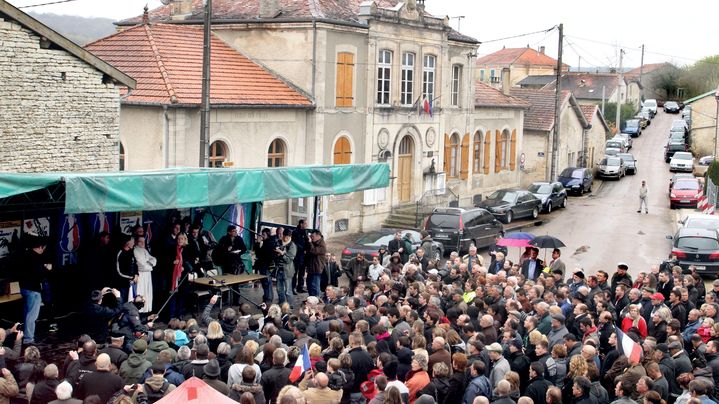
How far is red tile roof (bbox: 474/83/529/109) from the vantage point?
4106cm

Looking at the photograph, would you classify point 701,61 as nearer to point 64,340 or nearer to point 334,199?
point 334,199

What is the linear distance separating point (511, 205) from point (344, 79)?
8842 mm

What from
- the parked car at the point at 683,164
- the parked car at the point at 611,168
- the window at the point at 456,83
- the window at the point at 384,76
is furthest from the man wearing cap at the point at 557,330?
the parked car at the point at 683,164

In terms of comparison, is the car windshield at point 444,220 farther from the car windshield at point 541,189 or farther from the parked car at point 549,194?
the car windshield at point 541,189

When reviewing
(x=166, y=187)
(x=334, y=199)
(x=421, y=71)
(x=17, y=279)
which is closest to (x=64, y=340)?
(x=17, y=279)

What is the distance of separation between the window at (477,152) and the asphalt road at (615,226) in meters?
4.12

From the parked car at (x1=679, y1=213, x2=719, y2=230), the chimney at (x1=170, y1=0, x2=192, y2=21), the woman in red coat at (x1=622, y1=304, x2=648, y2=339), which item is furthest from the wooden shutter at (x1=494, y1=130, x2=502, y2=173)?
the woman in red coat at (x1=622, y1=304, x2=648, y2=339)

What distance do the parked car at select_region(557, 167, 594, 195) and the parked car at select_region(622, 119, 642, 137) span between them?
108ft

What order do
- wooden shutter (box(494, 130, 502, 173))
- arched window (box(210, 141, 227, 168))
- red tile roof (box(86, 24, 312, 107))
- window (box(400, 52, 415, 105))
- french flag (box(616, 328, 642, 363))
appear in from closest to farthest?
french flag (box(616, 328, 642, 363)) < red tile roof (box(86, 24, 312, 107)) < arched window (box(210, 141, 227, 168)) < window (box(400, 52, 415, 105)) < wooden shutter (box(494, 130, 502, 173))

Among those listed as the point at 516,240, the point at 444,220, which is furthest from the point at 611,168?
the point at 516,240

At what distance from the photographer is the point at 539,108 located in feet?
160

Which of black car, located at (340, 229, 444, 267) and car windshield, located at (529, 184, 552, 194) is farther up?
car windshield, located at (529, 184, 552, 194)

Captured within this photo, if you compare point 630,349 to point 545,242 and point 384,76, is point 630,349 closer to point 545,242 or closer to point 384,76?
point 545,242

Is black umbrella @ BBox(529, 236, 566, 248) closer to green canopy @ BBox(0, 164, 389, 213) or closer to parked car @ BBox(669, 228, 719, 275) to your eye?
green canopy @ BBox(0, 164, 389, 213)
